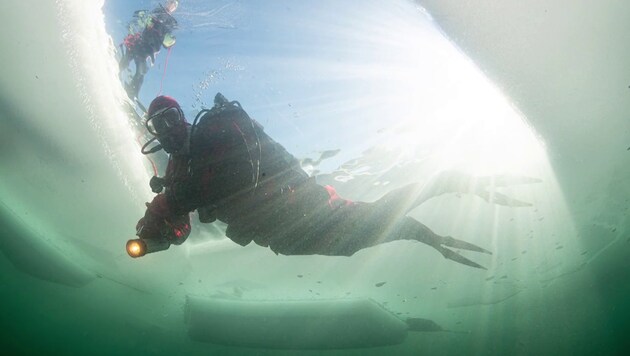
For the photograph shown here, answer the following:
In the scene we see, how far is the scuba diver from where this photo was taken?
7.50 metres

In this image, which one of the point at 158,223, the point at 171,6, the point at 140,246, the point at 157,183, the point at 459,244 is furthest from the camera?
the point at 171,6

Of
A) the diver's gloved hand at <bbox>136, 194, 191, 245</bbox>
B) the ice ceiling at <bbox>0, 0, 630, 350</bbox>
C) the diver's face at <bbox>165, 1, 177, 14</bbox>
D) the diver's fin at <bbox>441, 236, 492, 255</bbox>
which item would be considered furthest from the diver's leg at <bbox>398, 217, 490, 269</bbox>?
the diver's face at <bbox>165, 1, 177, 14</bbox>

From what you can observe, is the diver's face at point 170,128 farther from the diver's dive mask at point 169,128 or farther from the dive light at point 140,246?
the dive light at point 140,246

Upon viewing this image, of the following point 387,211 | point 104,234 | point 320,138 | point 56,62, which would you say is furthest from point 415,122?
point 104,234

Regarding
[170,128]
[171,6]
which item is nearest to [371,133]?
[171,6]

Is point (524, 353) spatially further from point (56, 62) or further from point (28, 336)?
point (28, 336)

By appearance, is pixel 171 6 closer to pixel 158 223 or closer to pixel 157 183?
pixel 157 183

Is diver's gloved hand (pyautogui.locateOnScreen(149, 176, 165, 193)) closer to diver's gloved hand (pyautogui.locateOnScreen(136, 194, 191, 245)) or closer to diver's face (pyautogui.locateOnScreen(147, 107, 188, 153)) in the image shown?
diver's gloved hand (pyautogui.locateOnScreen(136, 194, 191, 245))

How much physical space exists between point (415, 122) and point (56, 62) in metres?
10.6

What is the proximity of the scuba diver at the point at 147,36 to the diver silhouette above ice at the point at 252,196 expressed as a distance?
192 inches

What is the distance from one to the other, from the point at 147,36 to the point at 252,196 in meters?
6.31

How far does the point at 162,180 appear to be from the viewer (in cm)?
359

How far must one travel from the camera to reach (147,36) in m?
7.69

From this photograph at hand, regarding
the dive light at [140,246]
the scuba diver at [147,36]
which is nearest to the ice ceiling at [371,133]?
the scuba diver at [147,36]
